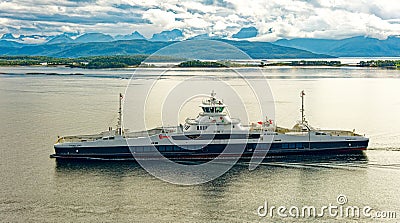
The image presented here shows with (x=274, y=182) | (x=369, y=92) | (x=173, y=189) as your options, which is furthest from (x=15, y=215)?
(x=369, y=92)

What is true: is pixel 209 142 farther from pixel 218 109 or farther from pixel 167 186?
pixel 167 186

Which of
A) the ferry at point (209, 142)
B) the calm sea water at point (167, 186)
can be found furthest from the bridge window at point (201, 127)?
the calm sea water at point (167, 186)

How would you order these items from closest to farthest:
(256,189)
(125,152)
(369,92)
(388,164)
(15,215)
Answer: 1. (15,215)
2. (256,189)
3. (388,164)
4. (125,152)
5. (369,92)

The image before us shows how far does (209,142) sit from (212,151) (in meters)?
0.85

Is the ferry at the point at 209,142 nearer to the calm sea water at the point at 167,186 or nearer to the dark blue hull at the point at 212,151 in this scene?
the dark blue hull at the point at 212,151

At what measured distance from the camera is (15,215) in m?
26.4

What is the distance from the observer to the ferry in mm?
39906

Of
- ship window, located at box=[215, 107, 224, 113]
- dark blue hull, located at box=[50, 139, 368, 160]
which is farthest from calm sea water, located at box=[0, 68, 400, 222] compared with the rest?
ship window, located at box=[215, 107, 224, 113]

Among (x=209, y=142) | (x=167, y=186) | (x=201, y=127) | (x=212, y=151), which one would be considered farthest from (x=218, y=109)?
(x=167, y=186)

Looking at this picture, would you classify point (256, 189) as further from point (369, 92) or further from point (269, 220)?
point (369, 92)

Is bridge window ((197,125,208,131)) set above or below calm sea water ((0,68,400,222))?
above

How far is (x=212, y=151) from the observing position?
4109 cm

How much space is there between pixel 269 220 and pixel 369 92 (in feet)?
247

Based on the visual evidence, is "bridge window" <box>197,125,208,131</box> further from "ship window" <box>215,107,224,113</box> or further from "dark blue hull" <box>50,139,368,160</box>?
"ship window" <box>215,107,224,113</box>
